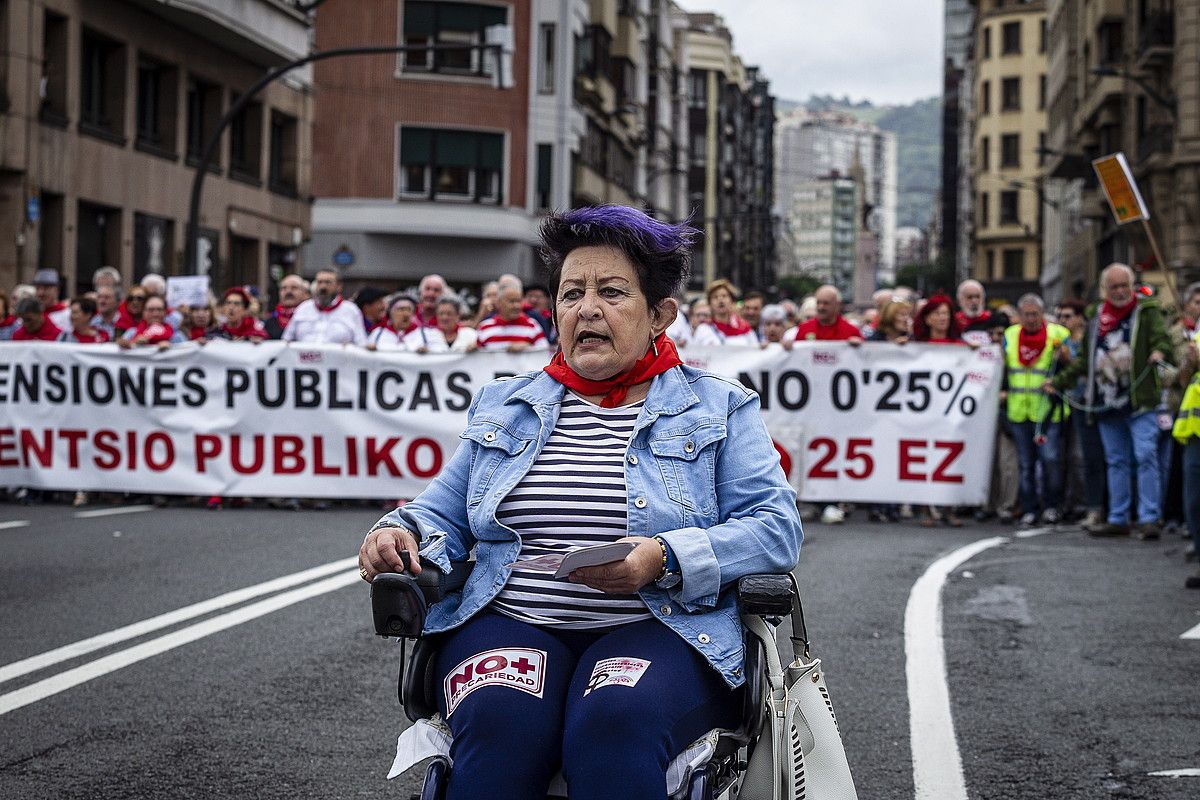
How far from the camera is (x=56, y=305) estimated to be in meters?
17.8

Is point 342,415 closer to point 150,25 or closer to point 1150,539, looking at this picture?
point 1150,539

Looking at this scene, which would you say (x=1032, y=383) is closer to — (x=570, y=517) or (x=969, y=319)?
(x=969, y=319)

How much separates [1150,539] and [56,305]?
11.1 m

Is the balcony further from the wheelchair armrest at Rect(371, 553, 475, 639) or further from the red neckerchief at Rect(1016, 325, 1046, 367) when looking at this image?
the wheelchair armrest at Rect(371, 553, 475, 639)

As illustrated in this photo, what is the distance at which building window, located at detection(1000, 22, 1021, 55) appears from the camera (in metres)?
95.3

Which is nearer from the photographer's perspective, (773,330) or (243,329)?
(243,329)

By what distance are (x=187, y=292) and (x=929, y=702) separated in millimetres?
12020

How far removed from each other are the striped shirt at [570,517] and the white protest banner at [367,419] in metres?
11.3

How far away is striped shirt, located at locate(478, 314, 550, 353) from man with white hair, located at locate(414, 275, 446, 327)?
2.66 ft

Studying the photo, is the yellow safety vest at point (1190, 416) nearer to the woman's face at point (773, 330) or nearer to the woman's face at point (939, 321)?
the woman's face at point (939, 321)

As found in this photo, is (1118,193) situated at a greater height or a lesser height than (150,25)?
lesser

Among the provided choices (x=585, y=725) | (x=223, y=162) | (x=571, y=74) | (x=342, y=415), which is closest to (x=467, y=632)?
(x=585, y=725)

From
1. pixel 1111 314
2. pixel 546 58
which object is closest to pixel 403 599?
pixel 1111 314

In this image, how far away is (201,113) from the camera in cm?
3356
